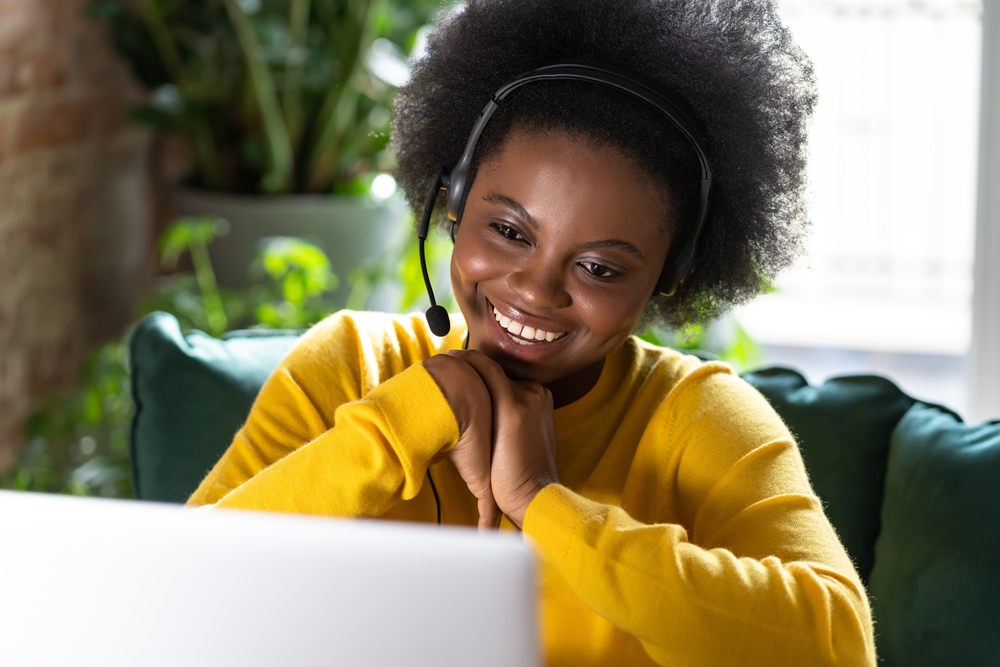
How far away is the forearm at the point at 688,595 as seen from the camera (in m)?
0.83

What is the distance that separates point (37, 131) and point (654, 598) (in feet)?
6.46

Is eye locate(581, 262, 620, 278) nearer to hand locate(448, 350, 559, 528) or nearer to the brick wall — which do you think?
hand locate(448, 350, 559, 528)

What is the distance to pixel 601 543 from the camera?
0.85 metres

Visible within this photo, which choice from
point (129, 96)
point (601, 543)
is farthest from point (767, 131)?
point (129, 96)

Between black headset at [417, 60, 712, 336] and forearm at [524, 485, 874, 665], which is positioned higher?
black headset at [417, 60, 712, 336]

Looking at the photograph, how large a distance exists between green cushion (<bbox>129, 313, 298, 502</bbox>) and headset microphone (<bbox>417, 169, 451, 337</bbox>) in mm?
402

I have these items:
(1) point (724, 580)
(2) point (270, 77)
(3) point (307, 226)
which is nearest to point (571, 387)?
(1) point (724, 580)

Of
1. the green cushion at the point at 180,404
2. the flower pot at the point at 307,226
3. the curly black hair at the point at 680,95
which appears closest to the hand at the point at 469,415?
the curly black hair at the point at 680,95

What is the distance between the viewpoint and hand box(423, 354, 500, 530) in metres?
0.93

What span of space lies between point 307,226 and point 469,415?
160cm

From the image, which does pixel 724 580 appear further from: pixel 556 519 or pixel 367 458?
pixel 367 458

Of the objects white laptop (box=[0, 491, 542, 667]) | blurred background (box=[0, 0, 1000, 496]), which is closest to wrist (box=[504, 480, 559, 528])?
white laptop (box=[0, 491, 542, 667])

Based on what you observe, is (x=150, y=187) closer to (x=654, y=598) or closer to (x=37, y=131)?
(x=37, y=131)

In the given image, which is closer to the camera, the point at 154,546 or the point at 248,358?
the point at 154,546
